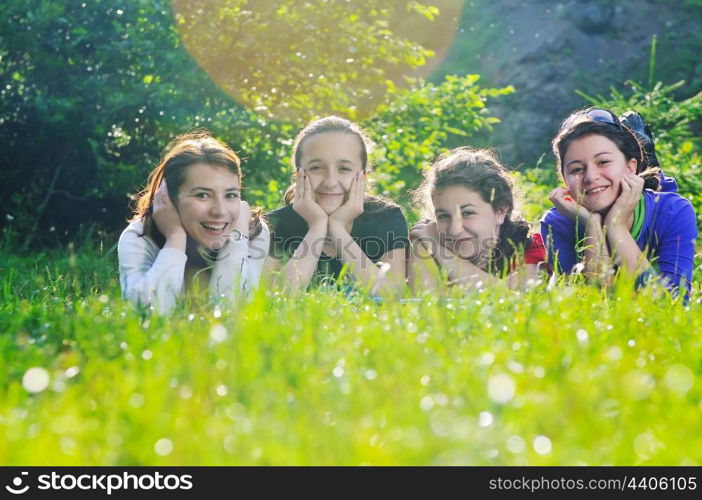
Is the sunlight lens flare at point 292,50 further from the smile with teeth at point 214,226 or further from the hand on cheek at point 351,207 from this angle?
the smile with teeth at point 214,226

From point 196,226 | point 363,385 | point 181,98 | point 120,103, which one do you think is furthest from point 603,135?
point 120,103

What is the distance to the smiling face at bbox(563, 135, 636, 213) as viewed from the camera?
14.4 feet

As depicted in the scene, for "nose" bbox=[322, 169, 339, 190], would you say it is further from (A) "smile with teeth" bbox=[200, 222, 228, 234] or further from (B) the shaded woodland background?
(B) the shaded woodland background

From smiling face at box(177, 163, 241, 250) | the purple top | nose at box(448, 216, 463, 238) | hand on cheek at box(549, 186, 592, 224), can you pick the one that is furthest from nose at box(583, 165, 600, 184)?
smiling face at box(177, 163, 241, 250)

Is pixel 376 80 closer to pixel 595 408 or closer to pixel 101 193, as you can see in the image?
pixel 101 193

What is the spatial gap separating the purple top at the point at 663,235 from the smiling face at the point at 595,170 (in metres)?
0.18

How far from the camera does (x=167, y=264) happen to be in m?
3.96

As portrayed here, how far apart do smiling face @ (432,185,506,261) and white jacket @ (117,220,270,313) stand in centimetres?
104

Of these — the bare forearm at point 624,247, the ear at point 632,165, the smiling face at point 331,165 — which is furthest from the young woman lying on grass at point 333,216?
the ear at point 632,165

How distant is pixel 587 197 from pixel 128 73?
576 centimetres

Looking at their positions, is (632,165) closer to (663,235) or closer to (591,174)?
(591,174)

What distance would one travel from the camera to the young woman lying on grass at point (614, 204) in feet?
14.1

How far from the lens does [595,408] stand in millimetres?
1849
